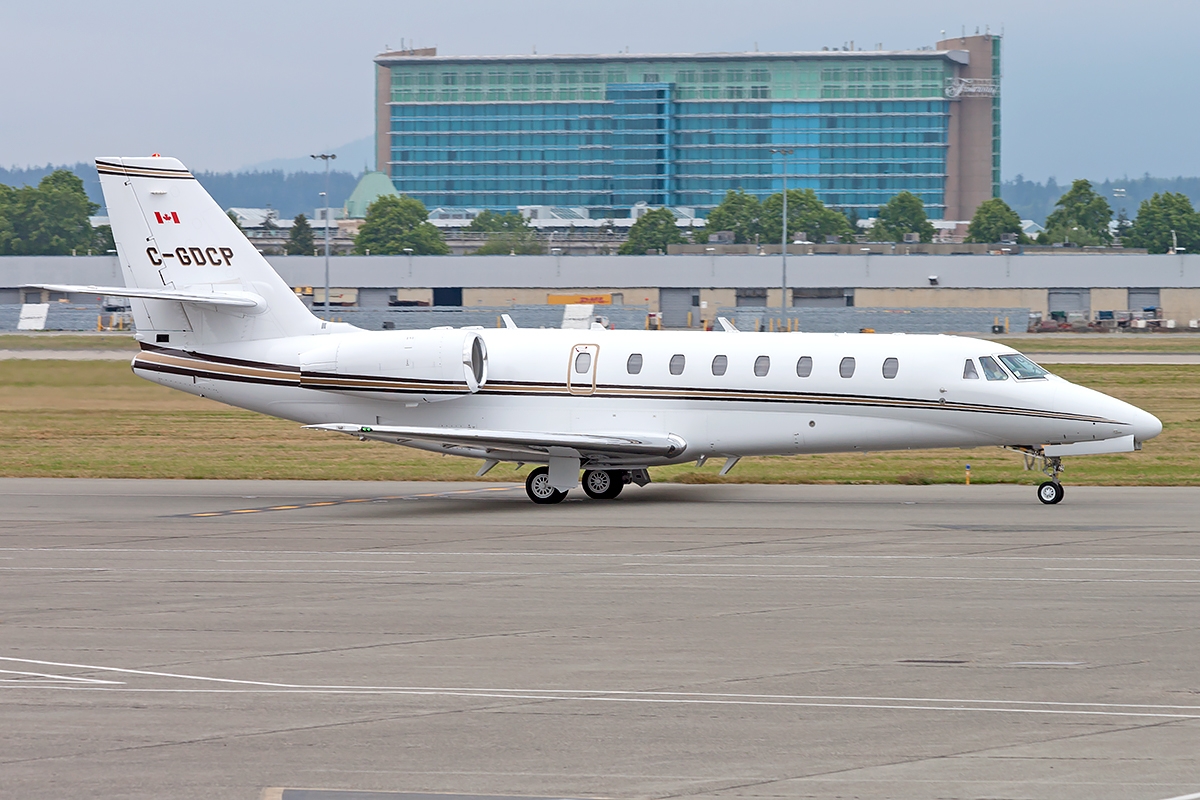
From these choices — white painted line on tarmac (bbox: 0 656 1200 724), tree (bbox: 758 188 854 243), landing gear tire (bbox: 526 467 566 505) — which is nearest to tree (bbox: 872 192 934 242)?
tree (bbox: 758 188 854 243)

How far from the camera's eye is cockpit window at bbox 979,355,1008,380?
25062 millimetres

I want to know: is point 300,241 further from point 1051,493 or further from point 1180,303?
point 1051,493

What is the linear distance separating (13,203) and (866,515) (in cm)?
16520

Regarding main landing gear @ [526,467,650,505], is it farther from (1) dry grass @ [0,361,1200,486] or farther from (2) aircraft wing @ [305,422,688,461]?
(1) dry grass @ [0,361,1200,486]

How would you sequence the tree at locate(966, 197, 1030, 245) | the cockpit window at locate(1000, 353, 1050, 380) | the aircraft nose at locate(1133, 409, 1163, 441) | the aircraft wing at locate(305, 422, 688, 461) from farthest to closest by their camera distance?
the tree at locate(966, 197, 1030, 245)
the cockpit window at locate(1000, 353, 1050, 380)
the aircraft wing at locate(305, 422, 688, 461)
the aircraft nose at locate(1133, 409, 1163, 441)

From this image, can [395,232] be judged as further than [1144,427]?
Yes

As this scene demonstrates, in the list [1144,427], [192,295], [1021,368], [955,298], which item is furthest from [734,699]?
[955,298]

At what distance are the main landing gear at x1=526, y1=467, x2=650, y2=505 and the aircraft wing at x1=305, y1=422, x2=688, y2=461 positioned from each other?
623 mm

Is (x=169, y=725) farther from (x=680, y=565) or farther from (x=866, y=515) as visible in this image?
(x=866, y=515)

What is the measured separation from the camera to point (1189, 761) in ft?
31.4

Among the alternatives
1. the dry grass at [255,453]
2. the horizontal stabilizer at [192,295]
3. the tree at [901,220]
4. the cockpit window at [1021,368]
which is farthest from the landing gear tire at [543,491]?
the tree at [901,220]

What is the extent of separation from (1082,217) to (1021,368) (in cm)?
16867

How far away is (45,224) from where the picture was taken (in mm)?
166750

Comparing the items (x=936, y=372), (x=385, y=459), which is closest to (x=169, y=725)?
(x=936, y=372)
